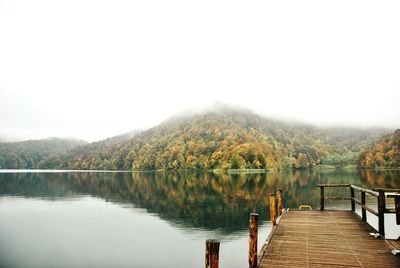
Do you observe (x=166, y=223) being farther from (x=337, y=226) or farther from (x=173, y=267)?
(x=337, y=226)

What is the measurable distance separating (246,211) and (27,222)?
916 inches

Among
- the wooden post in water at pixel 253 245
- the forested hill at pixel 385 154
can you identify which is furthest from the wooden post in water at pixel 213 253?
the forested hill at pixel 385 154

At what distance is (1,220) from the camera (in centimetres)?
3731

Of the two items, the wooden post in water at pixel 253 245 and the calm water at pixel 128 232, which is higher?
the wooden post in water at pixel 253 245

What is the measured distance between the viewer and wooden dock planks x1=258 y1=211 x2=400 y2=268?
418 inches

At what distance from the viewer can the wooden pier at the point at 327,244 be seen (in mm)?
10586

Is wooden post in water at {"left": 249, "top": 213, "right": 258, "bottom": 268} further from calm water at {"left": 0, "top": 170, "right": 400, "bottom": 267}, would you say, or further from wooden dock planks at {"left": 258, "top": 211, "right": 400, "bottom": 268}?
calm water at {"left": 0, "top": 170, "right": 400, "bottom": 267}

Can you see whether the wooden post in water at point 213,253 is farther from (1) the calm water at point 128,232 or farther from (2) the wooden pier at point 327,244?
(1) the calm water at point 128,232

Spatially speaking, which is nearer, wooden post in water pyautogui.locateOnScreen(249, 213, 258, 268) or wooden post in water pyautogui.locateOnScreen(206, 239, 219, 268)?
wooden post in water pyautogui.locateOnScreen(206, 239, 219, 268)

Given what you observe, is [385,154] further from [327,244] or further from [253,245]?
[253,245]

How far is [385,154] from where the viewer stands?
6250 inches

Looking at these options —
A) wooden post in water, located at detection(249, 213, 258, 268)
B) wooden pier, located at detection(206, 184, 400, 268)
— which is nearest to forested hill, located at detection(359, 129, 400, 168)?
wooden pier, located at detection(206, 184, 400, 268)

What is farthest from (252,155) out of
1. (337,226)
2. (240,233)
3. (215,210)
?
(337,226)

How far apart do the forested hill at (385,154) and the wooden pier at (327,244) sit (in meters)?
155
